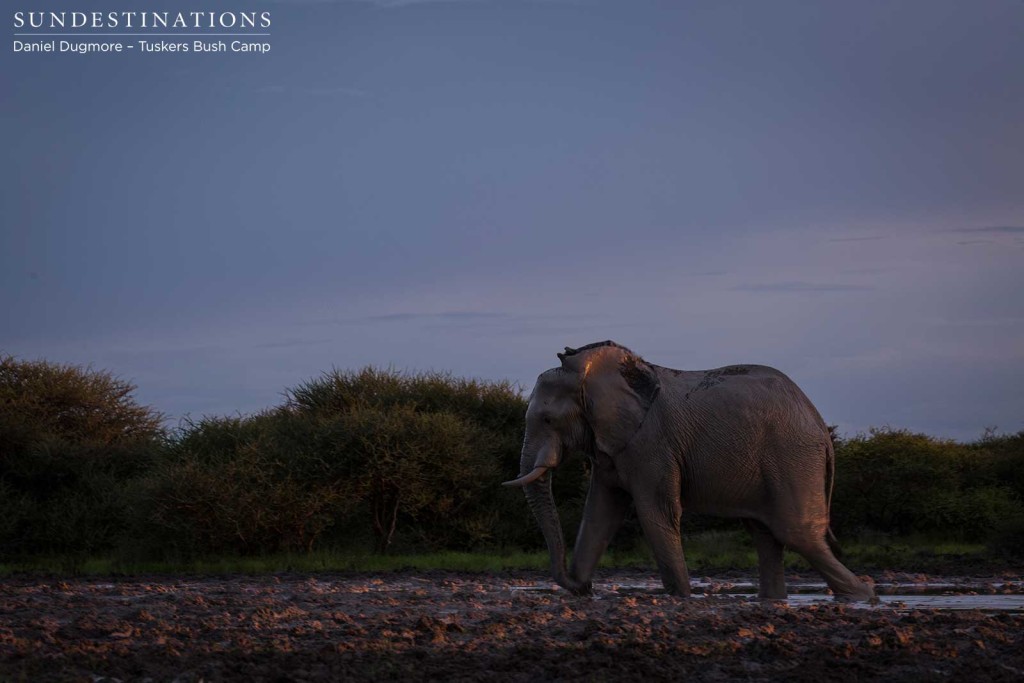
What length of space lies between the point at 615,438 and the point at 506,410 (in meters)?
13.6

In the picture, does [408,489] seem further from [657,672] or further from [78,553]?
[657,672]

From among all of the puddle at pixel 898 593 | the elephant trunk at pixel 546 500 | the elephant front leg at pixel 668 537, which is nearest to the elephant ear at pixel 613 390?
the elephant trunk at pixel 546 500

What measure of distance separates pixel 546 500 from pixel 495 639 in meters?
3.80

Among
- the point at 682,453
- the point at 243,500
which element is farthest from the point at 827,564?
the point at 243,500

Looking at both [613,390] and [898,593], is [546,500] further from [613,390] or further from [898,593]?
[898,593]

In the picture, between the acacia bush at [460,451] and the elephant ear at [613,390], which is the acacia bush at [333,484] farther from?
the elephant ear at [613,390]

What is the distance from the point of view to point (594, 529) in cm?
1315

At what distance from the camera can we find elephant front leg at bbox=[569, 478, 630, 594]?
1309 cm

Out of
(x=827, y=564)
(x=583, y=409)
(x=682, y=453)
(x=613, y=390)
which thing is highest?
(x=613, y=390)

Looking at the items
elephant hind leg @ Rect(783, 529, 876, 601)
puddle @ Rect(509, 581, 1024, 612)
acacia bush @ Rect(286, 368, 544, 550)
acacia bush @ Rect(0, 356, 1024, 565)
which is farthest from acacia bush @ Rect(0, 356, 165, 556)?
elephant hind leg @ Rect(783, 529, 876, 601)

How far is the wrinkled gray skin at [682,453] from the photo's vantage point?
12453mm

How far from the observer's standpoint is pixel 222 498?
67.0 ft

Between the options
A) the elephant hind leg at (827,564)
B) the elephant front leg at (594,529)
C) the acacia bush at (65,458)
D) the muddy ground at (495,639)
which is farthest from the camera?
the acacia bush at (65,458)

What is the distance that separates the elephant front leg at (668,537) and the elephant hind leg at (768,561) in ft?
2.58
